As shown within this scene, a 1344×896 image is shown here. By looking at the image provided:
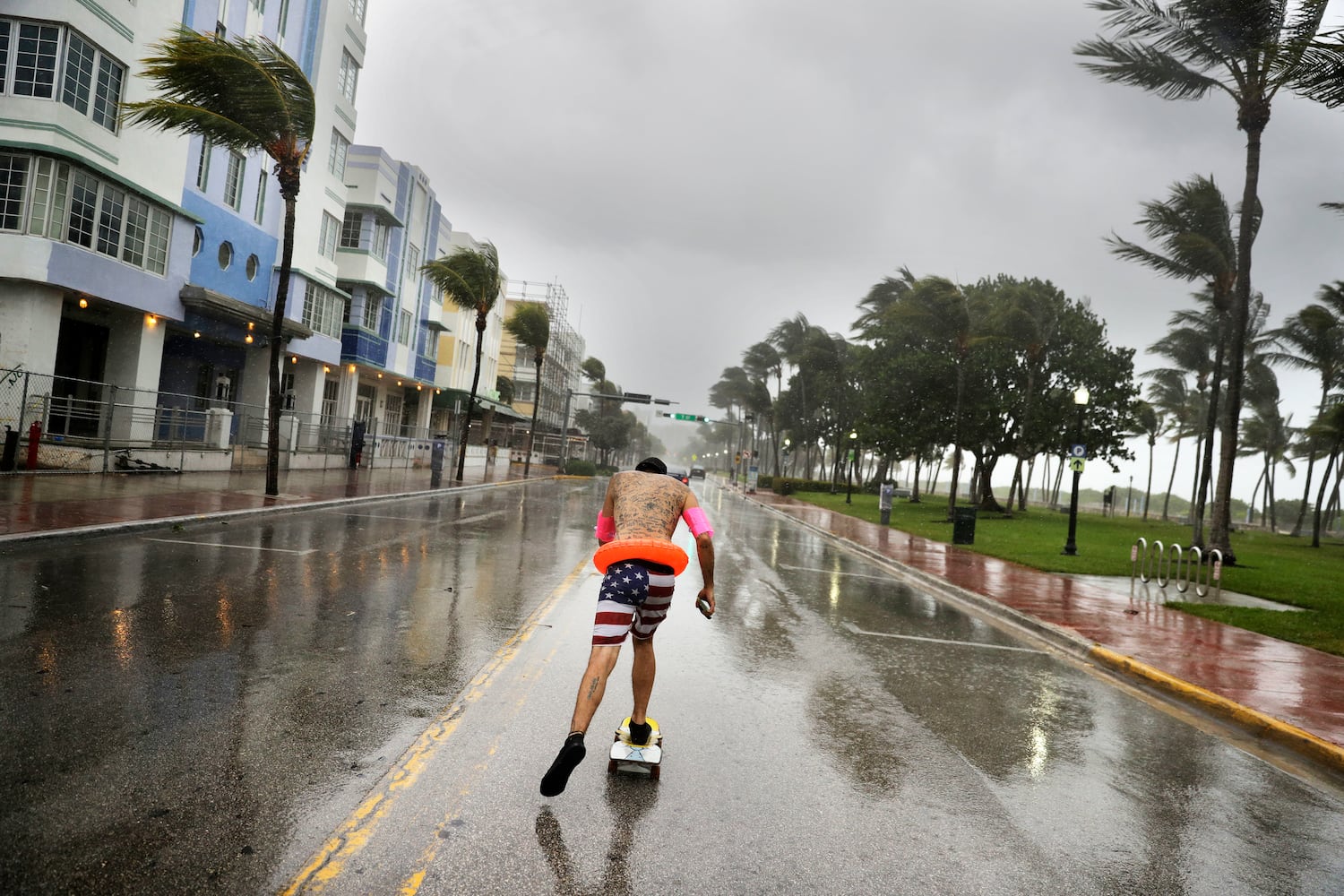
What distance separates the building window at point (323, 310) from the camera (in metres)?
31.3

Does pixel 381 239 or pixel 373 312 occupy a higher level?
pixel 381 239

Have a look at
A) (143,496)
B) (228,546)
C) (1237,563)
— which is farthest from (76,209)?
(1237,563)

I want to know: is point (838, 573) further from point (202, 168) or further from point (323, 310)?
point (323, 310)

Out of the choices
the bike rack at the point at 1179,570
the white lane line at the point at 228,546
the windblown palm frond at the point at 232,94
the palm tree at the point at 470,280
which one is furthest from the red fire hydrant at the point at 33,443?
the bike rack at the point at 1179,570

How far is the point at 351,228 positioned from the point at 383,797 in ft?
124

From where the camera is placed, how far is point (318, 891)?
2.98m

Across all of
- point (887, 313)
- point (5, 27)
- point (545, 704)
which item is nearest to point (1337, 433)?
point (887, 313)

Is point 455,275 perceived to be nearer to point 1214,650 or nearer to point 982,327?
point 982,327

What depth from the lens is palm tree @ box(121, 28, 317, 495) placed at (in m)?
15.5

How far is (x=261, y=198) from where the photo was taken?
91.4 feet

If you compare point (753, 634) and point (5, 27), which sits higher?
point (5, 27)

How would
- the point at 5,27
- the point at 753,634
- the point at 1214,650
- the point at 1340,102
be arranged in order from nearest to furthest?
1. the point at 753,634
2. the point at 1214,650
3. the point at 1340,102
4. the point at 5,27

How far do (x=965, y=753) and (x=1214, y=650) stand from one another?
5.70 m

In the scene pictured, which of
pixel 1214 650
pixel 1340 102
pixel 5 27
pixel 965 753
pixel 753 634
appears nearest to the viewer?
pixel 965 753
